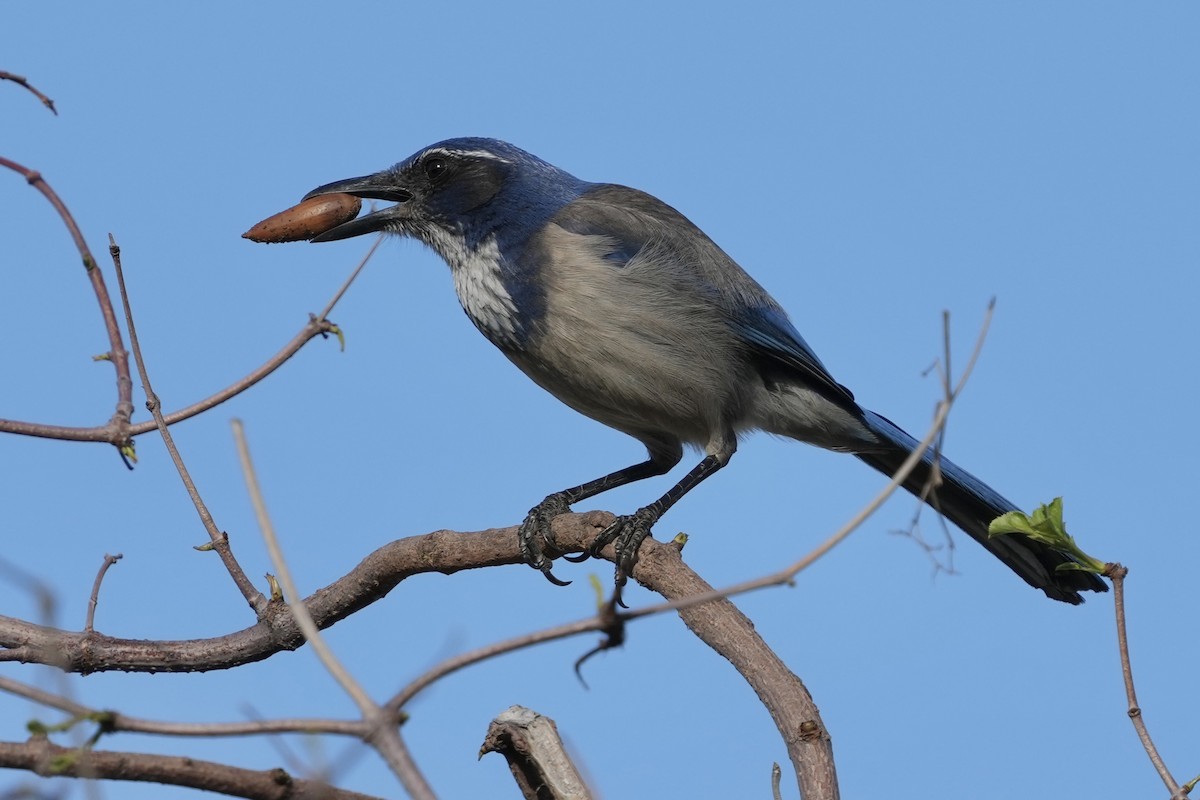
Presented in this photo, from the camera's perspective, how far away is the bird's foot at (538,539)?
15.7 ft

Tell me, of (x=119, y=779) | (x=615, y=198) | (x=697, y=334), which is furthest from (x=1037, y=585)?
(x=119, y=779)

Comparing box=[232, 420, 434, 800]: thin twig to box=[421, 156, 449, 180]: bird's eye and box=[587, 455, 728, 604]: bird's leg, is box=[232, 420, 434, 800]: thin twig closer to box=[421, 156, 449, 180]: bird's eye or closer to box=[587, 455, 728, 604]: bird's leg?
box=[587, 455, 728, 604]: bird's leg

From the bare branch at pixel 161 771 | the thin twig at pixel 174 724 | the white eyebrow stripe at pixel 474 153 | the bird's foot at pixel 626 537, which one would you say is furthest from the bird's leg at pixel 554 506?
the thin twig at pixel 174 724

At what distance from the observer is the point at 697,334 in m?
5.38

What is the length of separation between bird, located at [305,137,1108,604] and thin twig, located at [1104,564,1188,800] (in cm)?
179

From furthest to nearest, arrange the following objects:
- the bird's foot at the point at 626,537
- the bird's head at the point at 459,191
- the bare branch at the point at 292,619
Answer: the bird's head at the point at 459,191, the bird's foot at the point at 626,537, the bare branch at the point at 292,619

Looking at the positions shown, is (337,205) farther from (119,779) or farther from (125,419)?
(119,779)

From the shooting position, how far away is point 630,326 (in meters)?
5.24

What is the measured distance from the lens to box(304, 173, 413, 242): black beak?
19.5 feet

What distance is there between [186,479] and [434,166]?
233 centimetres

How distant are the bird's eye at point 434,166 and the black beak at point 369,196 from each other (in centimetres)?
12

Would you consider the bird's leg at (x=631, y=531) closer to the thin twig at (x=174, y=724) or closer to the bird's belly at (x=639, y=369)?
the bird's belly at (x=639, y=369)

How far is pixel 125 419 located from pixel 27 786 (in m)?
1.09

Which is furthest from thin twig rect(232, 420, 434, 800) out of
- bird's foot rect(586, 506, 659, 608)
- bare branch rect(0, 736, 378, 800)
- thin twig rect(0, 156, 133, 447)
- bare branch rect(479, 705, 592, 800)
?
bird's foot rect(586, 506, 659, 608)
